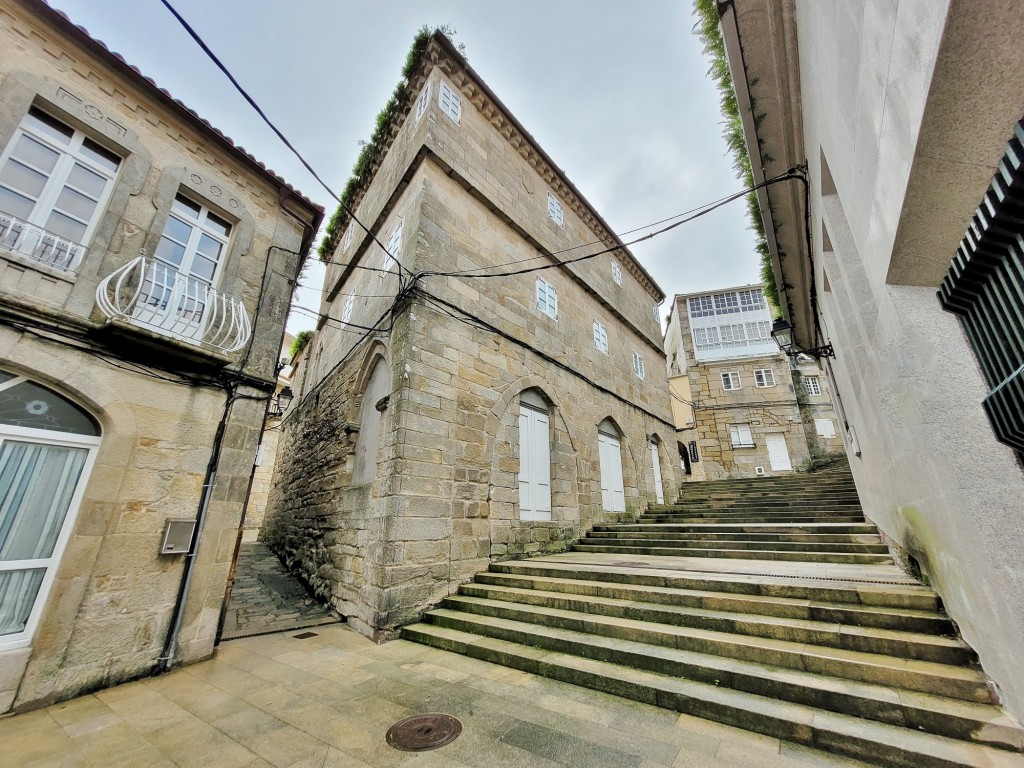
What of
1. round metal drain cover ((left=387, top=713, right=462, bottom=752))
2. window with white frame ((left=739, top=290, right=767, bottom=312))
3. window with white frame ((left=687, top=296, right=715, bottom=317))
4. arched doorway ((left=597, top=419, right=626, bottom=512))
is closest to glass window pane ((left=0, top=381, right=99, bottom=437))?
round metal drain cover ((left=387, top=713, right=462, bottom=752))

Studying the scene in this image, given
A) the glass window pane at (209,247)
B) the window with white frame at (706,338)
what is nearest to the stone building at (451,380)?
the glass window pane at (209,247)

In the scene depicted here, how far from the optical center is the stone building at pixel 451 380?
5129mm

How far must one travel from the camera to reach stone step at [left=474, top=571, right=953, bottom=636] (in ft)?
9.04

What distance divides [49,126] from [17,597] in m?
4.40

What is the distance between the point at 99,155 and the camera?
4141mm

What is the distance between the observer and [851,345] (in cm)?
385

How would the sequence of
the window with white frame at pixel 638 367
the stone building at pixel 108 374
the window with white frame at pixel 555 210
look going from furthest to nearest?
the window with white frame at pixel 638 367 < the window with white frame at pixel 555 210 < the stone building at pixel 108 374

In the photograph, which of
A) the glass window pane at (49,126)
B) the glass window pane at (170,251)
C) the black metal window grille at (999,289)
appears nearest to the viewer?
the black metal window grille at (999,289)

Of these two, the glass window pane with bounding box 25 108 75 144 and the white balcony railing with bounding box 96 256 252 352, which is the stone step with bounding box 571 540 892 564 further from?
the glass window pane with bounding box 25 108 75 144

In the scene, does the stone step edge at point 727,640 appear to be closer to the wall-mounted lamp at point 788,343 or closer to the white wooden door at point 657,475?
the wall-mounted lamp at point 788,343

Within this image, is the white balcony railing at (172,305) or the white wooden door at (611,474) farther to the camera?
the white wooden door at (611,474)

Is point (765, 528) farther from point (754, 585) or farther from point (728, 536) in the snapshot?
point (754, 585)

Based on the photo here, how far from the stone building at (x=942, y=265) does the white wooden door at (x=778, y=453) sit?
1559 centimetres

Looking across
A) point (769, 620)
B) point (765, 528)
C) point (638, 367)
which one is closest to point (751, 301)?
point (638, 367)
